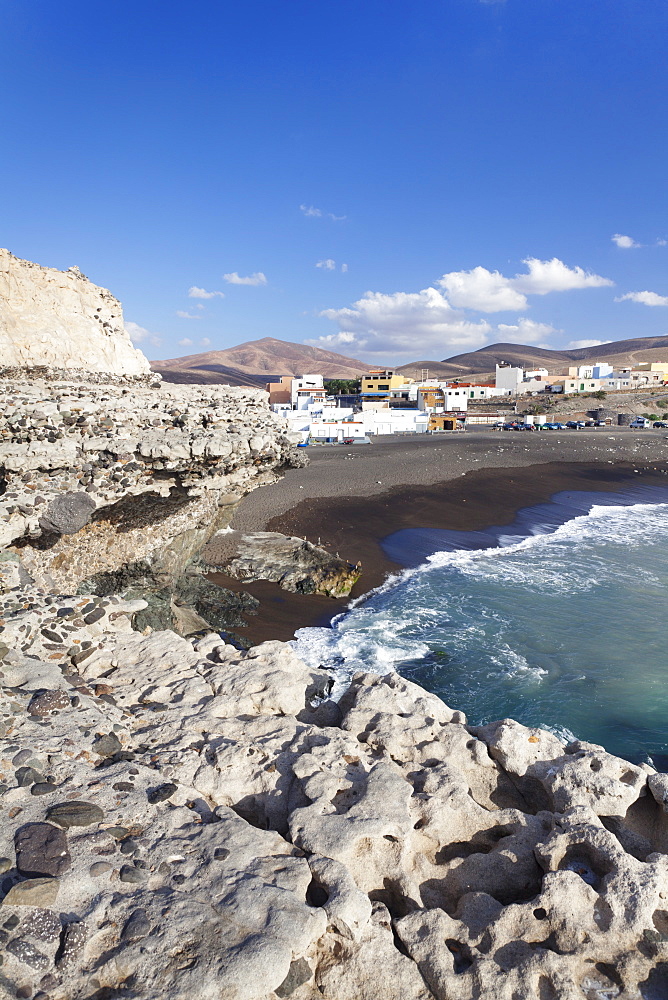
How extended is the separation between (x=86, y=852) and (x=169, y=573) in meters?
8.31

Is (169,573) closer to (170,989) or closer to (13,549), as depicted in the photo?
(13,549)

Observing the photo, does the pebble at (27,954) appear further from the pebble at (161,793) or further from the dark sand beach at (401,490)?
the dark sand beach at (401,490)

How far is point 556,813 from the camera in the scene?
5.41 meters

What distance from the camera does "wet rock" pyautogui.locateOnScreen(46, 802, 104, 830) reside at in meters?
4.20

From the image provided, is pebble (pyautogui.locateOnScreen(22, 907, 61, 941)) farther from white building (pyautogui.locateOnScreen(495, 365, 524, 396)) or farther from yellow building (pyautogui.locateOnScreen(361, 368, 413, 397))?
white building (pyautogui.locateOnScreen(495, 365, 524, 396))

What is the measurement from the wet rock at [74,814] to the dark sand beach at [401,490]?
841cm

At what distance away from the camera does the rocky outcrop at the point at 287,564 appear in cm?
1616

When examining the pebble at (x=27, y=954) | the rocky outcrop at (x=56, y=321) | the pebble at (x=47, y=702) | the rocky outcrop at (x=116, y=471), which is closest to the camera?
the pebble at (x=27, y=954)

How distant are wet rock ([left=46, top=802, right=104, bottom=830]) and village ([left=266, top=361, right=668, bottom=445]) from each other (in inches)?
1867

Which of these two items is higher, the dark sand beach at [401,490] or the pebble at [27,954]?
the pebble at [27,954]

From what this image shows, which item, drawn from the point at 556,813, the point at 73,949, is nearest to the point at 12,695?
the point at 73,949

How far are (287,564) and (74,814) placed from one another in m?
12.9

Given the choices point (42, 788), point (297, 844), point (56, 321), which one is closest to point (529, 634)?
point (297, 844)

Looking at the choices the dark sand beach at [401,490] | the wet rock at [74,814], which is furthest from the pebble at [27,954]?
the dark sand beach at [401,490]
